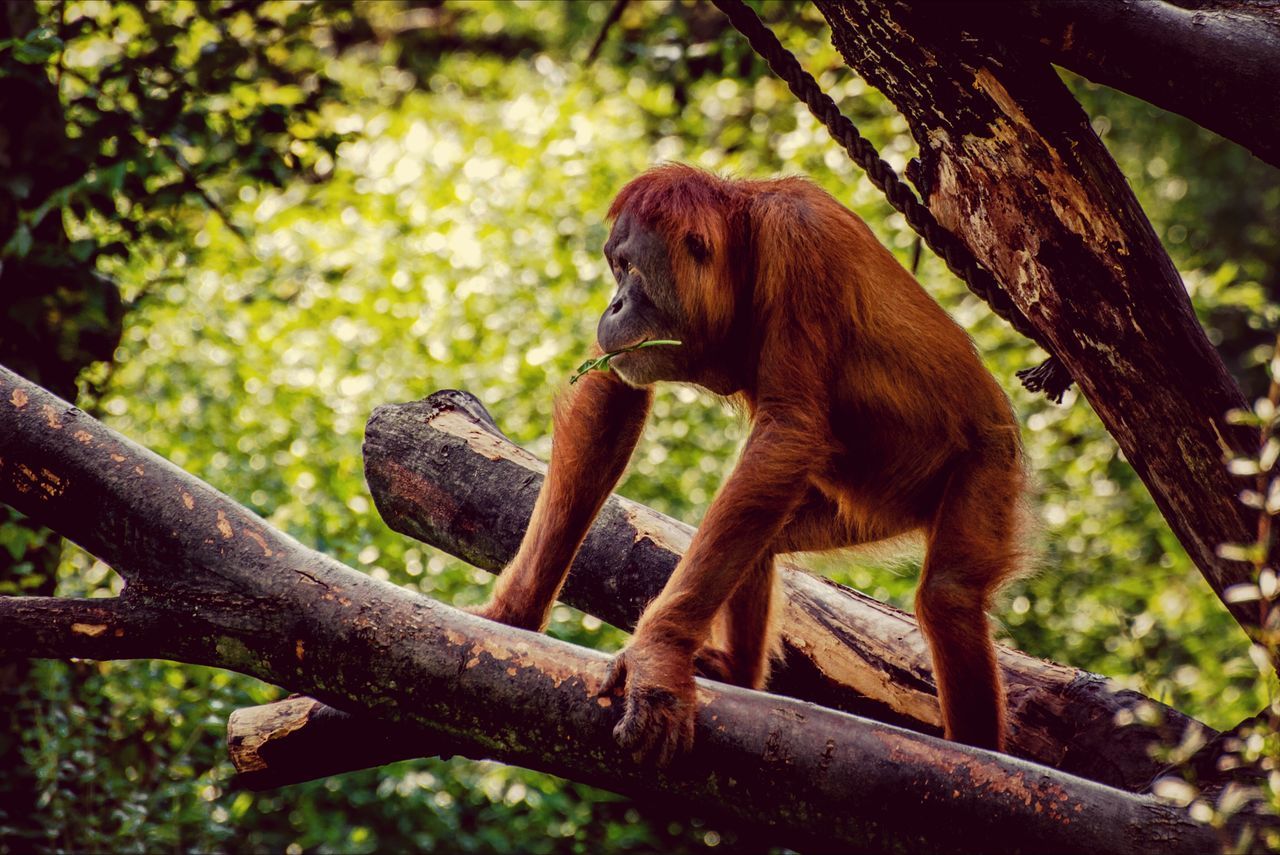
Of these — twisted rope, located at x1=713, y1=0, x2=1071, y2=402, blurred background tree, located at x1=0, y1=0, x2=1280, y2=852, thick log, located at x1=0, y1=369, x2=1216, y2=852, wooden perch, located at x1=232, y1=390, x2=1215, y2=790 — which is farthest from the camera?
blurred background tree, located at x1=0, y1=0, x2=1280, y2=852

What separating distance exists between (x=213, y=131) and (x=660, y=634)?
124 inches

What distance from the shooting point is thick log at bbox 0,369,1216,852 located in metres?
2.49

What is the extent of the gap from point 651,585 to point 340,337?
3.79 metres

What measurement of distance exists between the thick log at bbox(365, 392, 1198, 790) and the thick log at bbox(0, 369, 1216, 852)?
86 centimetres

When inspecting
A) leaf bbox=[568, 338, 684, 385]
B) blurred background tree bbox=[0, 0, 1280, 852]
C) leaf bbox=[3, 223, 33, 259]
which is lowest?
blurred background tree bbox=[0, 0, 1280, 852]

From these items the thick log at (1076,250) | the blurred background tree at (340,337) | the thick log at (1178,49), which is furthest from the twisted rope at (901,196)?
the blurred background tree at (340,337)

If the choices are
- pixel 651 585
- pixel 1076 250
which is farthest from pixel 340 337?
pixel 1076 250

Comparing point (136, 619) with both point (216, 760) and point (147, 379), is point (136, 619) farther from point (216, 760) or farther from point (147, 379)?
point (147, 379)

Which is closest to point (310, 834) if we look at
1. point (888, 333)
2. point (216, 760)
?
point (216, 760)

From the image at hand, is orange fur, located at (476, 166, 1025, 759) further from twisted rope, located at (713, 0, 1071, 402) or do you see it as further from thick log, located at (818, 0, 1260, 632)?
thick log, located at (818, 0, 1260, 632)

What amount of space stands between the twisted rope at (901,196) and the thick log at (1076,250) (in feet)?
0.27

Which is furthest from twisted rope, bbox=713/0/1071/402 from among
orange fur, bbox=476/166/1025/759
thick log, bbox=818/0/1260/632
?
orange fur, bbox=476/166/1025/759

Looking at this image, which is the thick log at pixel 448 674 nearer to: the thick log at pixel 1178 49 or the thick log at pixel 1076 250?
the thick log at pixel 1076 250

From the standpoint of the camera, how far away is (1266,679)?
1.75 meters
